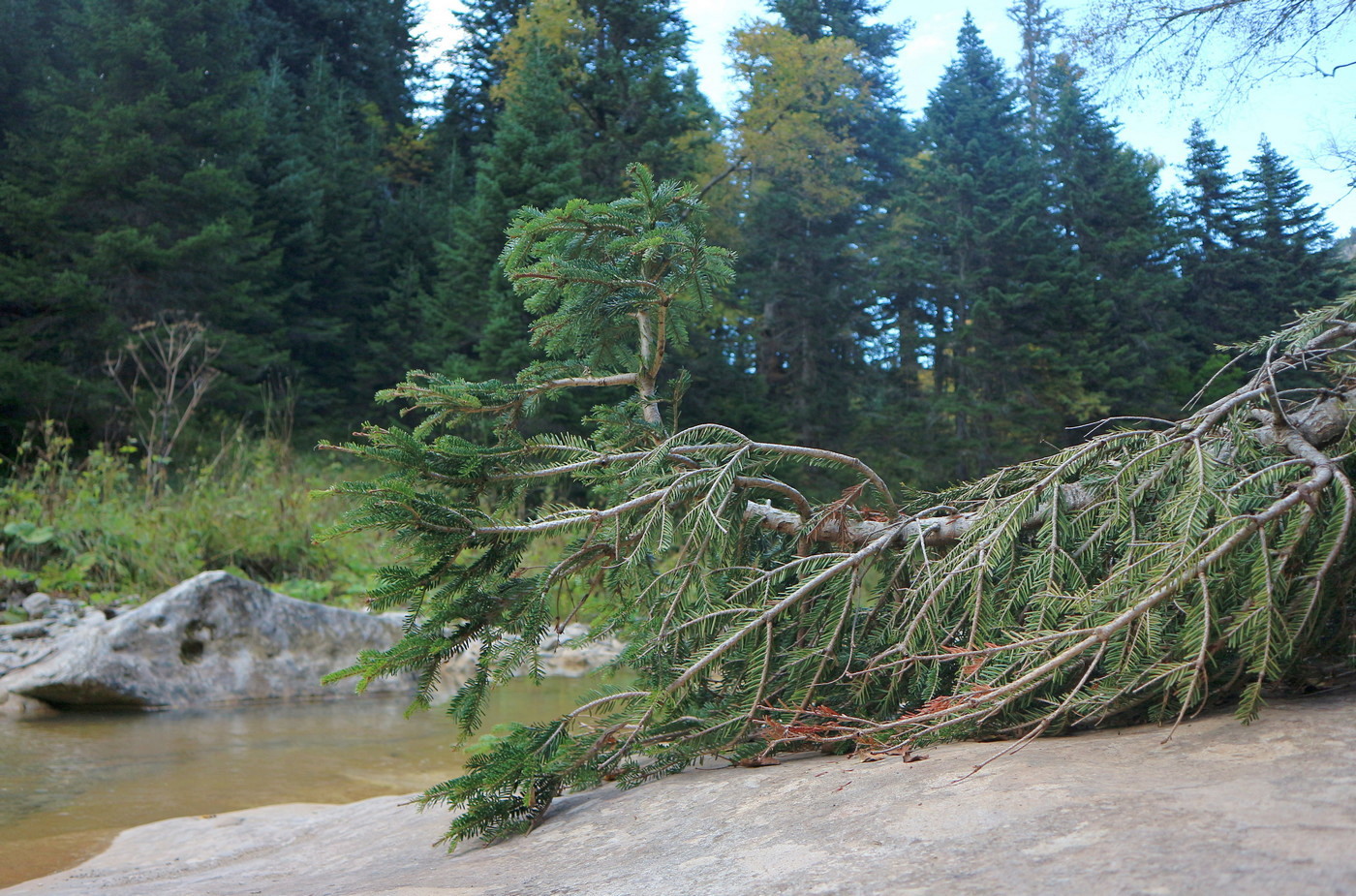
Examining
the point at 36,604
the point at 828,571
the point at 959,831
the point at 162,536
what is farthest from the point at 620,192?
the point at 959,831

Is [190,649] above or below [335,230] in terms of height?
below

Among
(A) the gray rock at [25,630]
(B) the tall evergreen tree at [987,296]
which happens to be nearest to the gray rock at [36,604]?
(A) the gray rock at [25,630]

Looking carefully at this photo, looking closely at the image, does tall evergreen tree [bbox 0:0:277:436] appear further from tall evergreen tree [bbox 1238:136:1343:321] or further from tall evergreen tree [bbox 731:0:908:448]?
tall evergreen tree [bbox 1238:136:1343:321]

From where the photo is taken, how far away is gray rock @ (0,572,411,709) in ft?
17.9

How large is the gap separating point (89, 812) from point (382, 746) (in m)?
1.53

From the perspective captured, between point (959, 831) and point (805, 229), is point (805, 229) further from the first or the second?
point (959, 831)

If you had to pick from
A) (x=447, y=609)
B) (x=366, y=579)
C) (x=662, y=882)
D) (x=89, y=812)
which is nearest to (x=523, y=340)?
(x=366, y=579)

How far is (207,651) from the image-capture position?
5945mm

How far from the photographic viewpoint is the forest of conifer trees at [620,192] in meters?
14.8

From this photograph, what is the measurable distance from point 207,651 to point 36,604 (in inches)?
65.6

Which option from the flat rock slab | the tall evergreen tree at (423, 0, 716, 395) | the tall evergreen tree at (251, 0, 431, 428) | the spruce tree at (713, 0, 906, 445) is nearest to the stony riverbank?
the flat rock slab

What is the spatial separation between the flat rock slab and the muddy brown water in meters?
1.20

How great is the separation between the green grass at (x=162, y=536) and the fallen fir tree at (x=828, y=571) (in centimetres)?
478

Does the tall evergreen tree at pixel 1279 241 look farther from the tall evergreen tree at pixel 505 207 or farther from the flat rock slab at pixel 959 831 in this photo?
the flat rock slab at pixel 959 831
